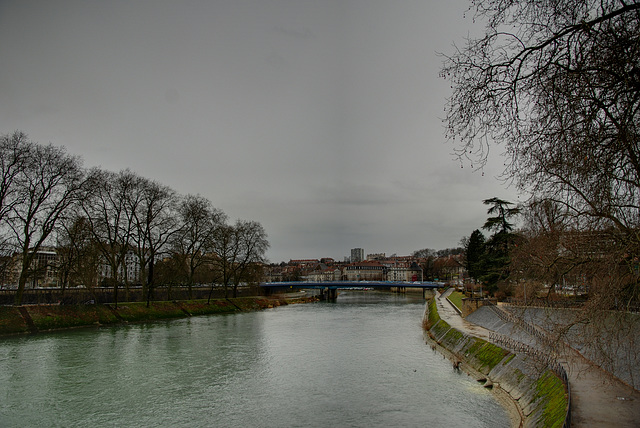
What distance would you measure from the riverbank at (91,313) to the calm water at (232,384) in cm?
248

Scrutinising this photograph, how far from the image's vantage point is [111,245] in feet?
129

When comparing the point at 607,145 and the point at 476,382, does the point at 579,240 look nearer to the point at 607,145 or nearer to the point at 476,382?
the point at 607,145

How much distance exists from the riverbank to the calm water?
2480 millimetres

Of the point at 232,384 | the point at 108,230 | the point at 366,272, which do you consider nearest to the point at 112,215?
the point at 108,230

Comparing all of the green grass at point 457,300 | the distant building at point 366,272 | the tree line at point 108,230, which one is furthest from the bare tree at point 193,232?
the distant building at point 366,272

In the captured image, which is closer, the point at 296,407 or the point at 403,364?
the point at 296,407

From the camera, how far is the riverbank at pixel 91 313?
101 feet

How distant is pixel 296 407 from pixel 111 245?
30382 millimetres

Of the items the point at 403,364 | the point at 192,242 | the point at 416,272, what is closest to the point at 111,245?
the point at 192,242

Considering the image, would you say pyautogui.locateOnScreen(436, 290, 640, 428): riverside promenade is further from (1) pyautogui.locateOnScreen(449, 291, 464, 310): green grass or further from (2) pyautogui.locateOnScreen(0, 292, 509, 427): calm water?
(1) pyautogui.locateOnScreen(449, 291, 464, 310): green grass

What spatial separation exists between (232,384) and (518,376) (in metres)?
11.3

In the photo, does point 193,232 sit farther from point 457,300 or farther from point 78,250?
point 457,300

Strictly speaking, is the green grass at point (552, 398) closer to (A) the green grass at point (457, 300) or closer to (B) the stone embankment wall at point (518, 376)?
(B) the stone embankment wall at point (518, 376)

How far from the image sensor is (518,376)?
1680cm
